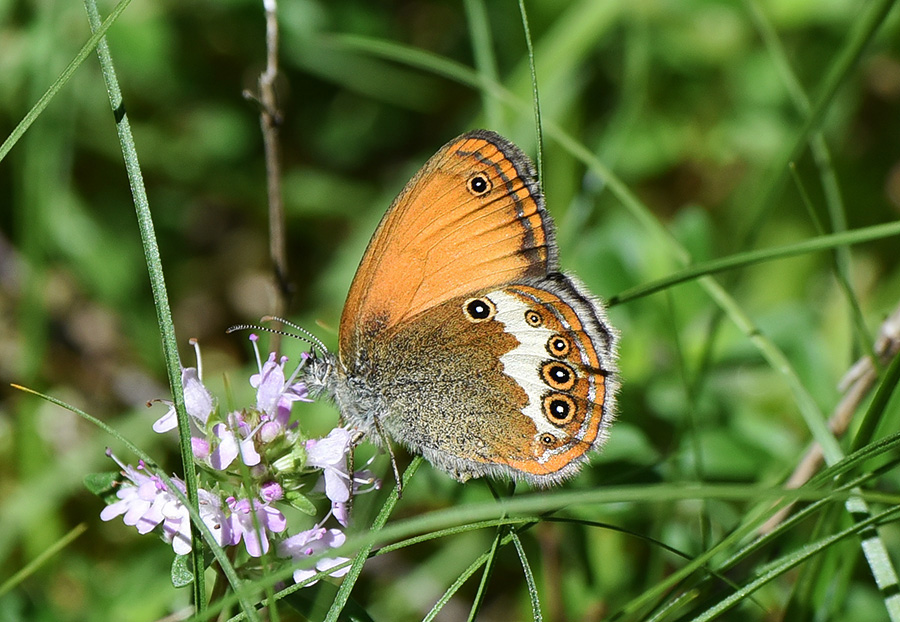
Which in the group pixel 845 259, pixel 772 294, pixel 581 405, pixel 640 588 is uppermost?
pixel 772 294

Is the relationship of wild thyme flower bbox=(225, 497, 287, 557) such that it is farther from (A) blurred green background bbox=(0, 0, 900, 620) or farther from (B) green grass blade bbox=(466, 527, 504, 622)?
(A) blurred green background bbox=(0, 0, 900, 620)

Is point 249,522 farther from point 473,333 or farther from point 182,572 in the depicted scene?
point 473,333

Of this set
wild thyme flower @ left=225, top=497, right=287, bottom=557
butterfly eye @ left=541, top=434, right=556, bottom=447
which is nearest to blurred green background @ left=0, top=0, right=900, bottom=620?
butterfly eye @ left=541, top=434, right=556, bottom=447

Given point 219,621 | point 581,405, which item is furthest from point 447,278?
point 219,621

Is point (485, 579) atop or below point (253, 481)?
below

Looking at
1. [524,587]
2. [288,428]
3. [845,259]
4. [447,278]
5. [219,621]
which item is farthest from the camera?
[524,587]

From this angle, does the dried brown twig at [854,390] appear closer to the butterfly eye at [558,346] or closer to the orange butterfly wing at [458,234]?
the butterfly eye at [558,346]

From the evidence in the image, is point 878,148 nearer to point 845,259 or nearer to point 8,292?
point 845,259

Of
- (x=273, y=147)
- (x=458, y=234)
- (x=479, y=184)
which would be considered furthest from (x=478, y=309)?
(x=273, y=147)
